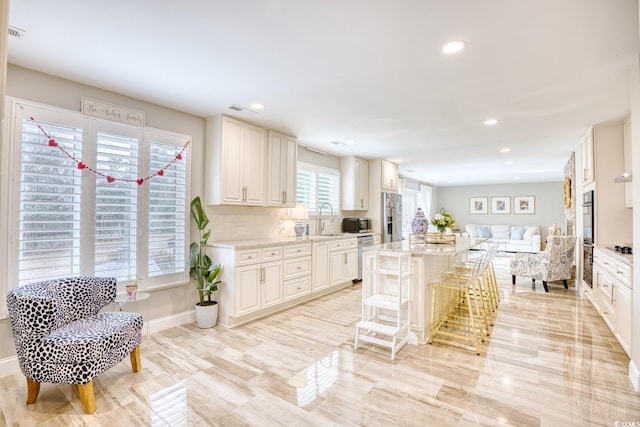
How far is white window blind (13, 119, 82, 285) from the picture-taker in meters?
2.63

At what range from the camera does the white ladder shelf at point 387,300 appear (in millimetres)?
3010

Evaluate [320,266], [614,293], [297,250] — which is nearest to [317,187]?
[320,266]

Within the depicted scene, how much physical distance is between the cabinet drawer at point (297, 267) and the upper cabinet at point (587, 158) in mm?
3992

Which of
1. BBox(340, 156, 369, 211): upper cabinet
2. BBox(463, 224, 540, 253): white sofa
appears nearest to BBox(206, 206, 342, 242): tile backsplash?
BBox(340, 156, 369, 211): upper cabinet

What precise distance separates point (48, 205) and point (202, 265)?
60.7 inches

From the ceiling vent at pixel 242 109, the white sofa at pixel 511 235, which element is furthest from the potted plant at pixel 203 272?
the white sofa at pixel 511 235

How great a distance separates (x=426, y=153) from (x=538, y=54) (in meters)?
3.73

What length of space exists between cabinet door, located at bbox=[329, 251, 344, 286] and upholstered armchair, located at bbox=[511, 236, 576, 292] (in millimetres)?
3168

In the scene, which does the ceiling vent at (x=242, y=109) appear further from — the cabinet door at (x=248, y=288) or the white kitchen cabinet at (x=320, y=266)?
the white kitchen cabinet at (x=320, y=266)

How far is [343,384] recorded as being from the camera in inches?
95.7

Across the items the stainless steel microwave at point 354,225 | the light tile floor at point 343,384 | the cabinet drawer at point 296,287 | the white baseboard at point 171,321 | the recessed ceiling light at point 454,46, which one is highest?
the recessed ceiling light at point 454,46

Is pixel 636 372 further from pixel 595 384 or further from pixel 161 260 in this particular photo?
pixel 161 260

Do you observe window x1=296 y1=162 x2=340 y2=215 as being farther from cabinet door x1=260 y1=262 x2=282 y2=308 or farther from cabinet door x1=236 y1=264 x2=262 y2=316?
cabinet door x1=236 y1=264 x2=262 y2=316

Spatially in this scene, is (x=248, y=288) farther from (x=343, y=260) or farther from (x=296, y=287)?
(x=343, y=260)
